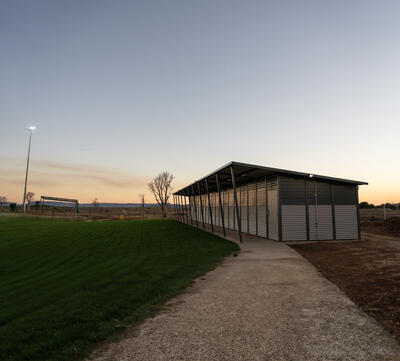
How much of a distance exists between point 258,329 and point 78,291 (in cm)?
487

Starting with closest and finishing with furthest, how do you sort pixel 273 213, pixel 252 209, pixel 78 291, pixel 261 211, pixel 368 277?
1. pixel 78 291
2. pixel 368 277
3. pixel 273 213
4. pixel 261 211
5. pixel 252 209

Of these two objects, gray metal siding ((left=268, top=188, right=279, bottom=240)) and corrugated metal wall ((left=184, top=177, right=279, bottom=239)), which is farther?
corrugated metal wall ((left=184, top=177, right=279, bottom=239))

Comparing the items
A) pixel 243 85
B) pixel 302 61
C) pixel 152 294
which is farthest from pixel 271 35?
pixel 152 294

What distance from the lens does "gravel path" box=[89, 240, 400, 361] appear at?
357 cm

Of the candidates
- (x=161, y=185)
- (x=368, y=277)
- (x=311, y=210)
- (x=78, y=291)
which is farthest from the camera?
(x=161, y=185)

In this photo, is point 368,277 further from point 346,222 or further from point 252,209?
point 252,209

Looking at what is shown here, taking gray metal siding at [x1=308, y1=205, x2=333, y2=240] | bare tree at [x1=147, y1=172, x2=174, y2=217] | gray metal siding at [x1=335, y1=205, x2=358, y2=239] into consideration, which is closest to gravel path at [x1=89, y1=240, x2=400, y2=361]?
gray metal siding at [x1=308, y1=205, x2=333, y2=240]

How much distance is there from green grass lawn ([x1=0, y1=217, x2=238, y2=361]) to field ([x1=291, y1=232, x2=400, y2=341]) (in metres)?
4.15

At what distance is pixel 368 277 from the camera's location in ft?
26.1

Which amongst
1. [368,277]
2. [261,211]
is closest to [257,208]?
[261,211]

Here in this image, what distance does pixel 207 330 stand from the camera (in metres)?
4.35

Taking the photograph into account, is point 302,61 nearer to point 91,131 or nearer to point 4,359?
point 4,359

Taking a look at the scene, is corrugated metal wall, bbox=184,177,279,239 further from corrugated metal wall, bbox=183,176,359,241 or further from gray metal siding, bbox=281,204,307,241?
gray metal siding, bbox=281,204,307,241

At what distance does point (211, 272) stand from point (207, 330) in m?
4.69
